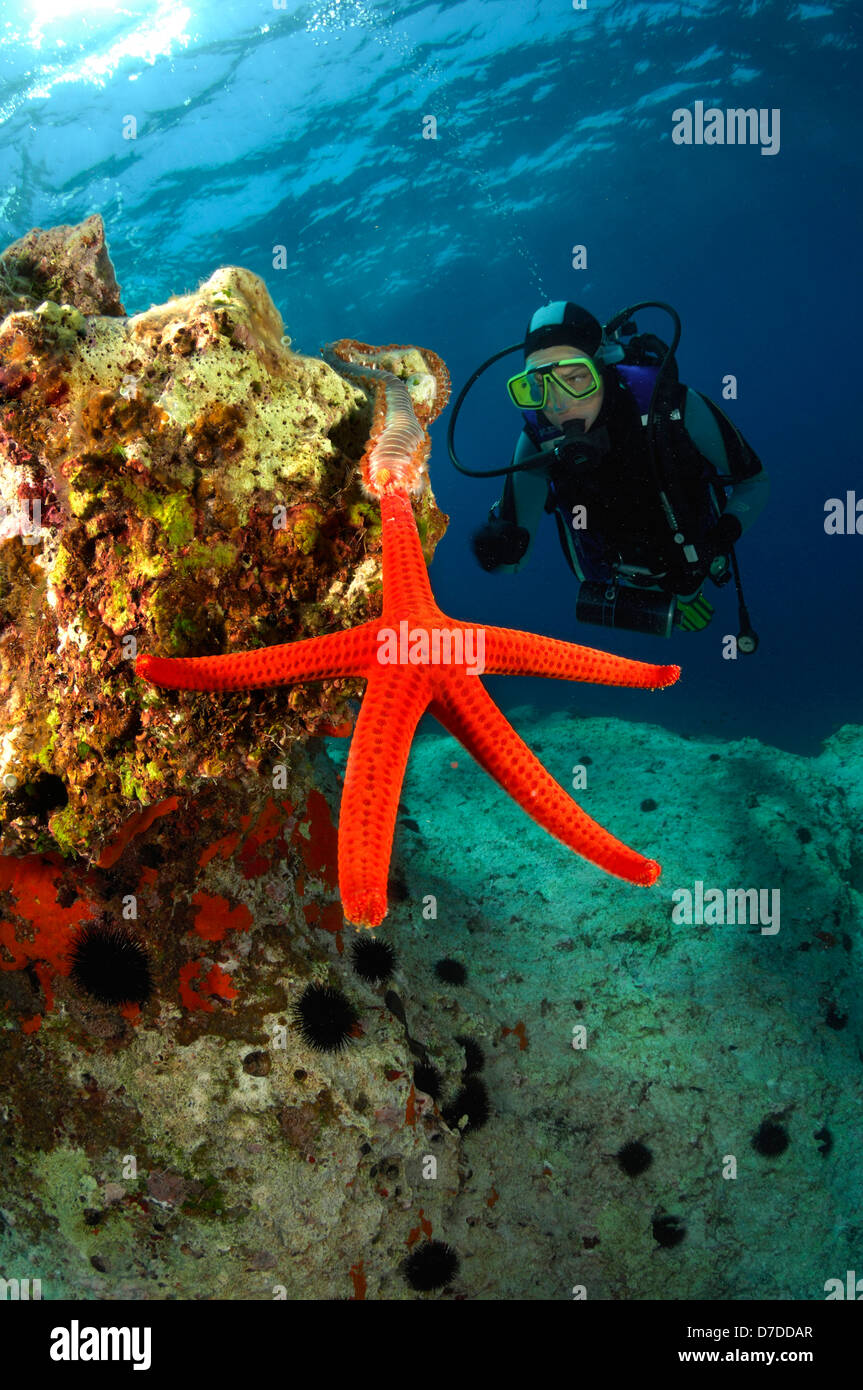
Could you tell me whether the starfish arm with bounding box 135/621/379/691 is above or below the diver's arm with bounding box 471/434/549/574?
below

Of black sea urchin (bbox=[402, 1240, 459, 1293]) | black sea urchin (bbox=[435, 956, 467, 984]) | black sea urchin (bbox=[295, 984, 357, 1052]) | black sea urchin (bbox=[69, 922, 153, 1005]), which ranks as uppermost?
black sea urchin (bbox=[69, 922, 153, 1005])

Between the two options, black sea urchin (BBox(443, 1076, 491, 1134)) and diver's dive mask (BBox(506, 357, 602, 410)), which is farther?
diver's dive mask (BBox(506, 357, 602, 410))

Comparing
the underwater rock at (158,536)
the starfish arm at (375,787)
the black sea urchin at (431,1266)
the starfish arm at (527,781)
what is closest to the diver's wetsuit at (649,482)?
the underwater rock at (158,536)

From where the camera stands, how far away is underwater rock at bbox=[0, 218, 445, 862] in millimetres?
2482

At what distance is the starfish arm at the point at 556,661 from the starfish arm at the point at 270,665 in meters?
0.42

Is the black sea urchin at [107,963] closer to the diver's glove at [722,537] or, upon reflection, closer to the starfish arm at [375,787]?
the starfish arm at [375,787]

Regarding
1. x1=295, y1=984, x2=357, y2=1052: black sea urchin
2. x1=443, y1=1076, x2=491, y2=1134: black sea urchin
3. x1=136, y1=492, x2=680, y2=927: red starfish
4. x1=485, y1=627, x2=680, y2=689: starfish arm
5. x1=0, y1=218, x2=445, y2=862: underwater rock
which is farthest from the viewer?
x1=443, y1=1076, x2=491, y2=1134: black sea urchin

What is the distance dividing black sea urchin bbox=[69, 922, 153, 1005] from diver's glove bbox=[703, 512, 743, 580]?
602 centimetres

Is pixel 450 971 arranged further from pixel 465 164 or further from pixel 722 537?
pixel 465 164

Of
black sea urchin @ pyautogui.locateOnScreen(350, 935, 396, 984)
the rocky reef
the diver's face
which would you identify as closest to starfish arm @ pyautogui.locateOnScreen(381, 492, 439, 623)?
the rocky reef

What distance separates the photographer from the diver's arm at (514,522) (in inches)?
238

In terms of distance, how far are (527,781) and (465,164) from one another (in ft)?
103

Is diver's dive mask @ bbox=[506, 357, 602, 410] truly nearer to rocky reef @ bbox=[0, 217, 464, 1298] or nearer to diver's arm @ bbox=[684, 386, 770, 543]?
diver's arm @ bbox=[684, 386, 770, 543]
